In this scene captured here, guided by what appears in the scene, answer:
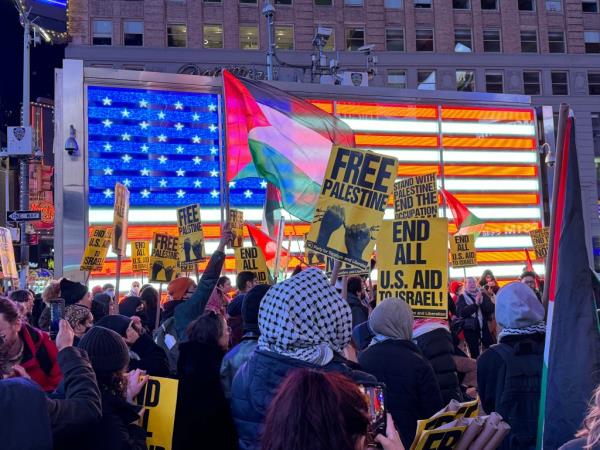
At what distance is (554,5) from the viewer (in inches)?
1746

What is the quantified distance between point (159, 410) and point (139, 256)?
1223 centimetres

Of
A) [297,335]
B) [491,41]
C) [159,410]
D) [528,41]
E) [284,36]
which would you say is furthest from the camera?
[528,41]

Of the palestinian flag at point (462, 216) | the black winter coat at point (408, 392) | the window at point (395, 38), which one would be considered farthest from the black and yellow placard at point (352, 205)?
the window at point (395, 38)

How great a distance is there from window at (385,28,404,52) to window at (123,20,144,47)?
13951 millimetres

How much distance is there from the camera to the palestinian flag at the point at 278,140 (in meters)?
8.82

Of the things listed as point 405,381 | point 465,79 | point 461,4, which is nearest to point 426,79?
point 465,79

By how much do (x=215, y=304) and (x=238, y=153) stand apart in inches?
79.1

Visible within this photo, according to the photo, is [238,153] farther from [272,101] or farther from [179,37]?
[179,37]

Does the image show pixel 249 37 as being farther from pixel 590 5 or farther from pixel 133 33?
pixel 590 5

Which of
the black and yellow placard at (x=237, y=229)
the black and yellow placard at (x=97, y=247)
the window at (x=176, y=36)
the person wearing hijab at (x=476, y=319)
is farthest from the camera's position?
the window at (x=176, y=36)

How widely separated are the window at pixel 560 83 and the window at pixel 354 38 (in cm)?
1163

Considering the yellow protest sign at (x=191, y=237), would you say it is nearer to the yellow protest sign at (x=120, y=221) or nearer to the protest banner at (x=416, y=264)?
the yellow protest sign at (x=120, y=221)

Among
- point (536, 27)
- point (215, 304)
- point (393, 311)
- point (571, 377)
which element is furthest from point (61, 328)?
point (536, 27)

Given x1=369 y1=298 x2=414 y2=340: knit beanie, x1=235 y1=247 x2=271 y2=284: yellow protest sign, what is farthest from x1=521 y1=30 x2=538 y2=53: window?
x1=369 y1=298 x2=414 y2=340: knit beanie
